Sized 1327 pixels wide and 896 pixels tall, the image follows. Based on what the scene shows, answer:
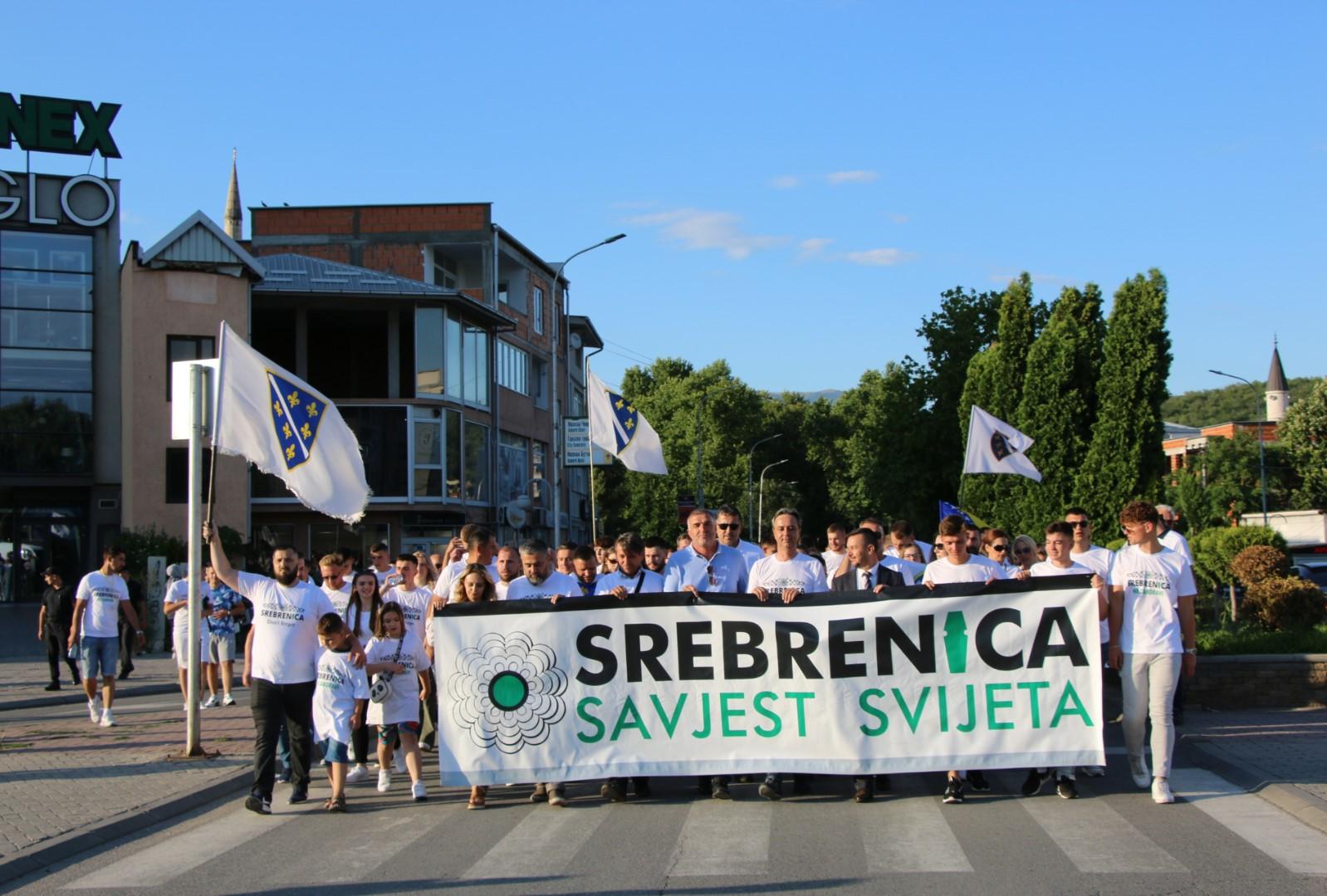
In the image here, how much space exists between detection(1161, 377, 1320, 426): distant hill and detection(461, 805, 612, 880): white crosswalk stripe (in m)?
167

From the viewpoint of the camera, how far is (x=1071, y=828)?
26.9ft

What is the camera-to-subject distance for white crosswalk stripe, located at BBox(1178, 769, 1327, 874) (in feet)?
24.2

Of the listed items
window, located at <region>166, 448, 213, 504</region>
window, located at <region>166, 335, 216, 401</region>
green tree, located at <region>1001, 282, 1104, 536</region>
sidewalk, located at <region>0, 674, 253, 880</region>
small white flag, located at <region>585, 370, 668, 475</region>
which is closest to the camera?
sidewalk, located at <region>0, 674, 253, 880</region>

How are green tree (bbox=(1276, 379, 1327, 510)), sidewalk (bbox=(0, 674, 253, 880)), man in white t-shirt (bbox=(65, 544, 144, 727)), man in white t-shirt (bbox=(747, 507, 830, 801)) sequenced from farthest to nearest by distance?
1. green tree (bbox=(1276, 379, 1327, 510))
2. man in white t-shirt (bbox=(65, 544, 144, 727))
3. man in white t-shirt (bbox=(747, 507, 830, 801))
4. sidewalk (bbox=(0, 674, 253, 880))

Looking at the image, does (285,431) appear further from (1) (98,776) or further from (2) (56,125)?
(2) (56,125)

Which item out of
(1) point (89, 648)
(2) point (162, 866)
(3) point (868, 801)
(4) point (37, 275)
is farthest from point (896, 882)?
(4) point (37, 275)

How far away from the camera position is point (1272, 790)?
913 centimetres

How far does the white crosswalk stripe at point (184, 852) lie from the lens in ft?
24.4

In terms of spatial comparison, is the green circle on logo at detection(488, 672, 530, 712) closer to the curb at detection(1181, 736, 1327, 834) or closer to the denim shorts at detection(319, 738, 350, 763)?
the denim shorts at detection(319, 738, 350, 763)

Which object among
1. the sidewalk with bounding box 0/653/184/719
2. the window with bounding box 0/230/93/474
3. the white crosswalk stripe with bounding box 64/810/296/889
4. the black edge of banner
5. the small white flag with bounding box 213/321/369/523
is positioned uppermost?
the window with bounding box 0/230/93/474

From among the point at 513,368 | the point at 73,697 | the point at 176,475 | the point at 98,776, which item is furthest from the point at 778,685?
the point at 513,368

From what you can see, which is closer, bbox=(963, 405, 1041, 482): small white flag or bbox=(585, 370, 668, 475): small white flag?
bbox=(963, 405, 1041, 482): small white flag

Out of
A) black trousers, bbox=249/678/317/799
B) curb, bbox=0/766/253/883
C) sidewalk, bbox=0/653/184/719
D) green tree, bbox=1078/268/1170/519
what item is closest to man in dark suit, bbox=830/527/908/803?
black trousers, bbox=249/678/317/799

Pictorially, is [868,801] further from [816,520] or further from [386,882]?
[816,520]
